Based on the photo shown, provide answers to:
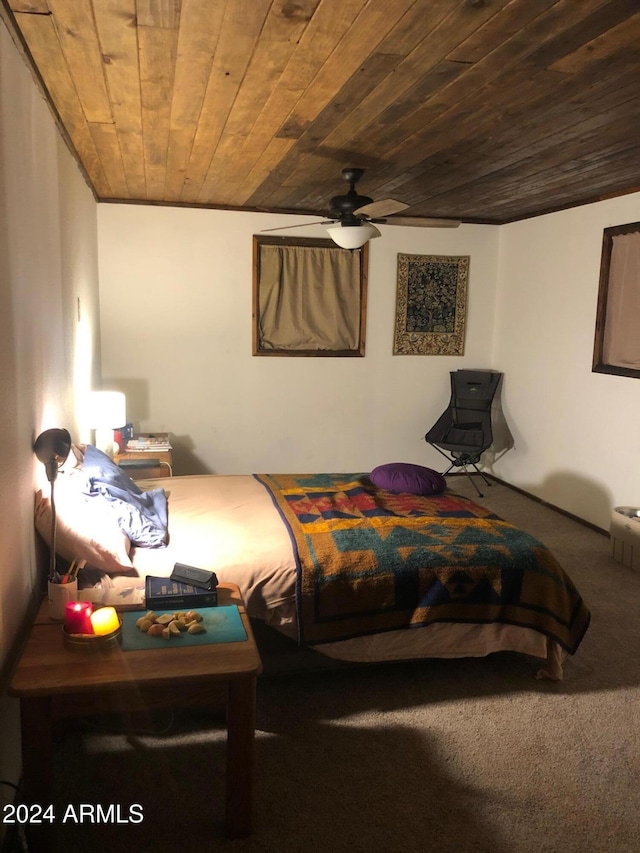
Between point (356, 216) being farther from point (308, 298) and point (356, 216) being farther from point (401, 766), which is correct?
point (401, 766)

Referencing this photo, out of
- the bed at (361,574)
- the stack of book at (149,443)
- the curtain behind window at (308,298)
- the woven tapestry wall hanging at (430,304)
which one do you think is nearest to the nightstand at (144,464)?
the stack of book at (149,443)

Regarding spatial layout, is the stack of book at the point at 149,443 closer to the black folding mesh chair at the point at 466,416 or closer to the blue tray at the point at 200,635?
the black folding mesh chair at the point at 466,416

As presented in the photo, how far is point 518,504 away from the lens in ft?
17.2

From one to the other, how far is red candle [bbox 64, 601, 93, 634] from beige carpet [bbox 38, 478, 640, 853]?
21.2 inches

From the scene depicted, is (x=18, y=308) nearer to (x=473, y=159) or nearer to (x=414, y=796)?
(x=414, y=796)

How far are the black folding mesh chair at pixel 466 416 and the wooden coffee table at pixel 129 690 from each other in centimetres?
394

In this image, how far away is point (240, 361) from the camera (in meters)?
5.50

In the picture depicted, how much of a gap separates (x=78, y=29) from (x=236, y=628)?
1964 millimetres

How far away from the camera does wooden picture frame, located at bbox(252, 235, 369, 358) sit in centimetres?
543

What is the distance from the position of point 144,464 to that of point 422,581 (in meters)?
2.26

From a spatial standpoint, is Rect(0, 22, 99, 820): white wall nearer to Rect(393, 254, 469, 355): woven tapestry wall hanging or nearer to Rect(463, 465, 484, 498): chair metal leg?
Rect(393, 254, 469, 355): woven tapestry wall hanging

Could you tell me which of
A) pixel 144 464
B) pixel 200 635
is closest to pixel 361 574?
pixel 200 635

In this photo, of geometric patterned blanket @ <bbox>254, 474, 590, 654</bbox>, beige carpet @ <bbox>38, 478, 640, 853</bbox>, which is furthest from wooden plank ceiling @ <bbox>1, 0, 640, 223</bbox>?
beige carpet @ <bbox>38, 478, 640, 853</bbox>

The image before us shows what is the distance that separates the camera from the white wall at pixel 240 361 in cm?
521
